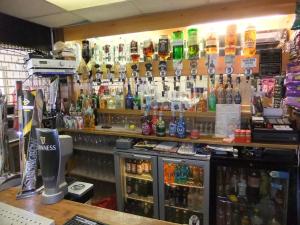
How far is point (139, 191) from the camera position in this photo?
269 centimetres

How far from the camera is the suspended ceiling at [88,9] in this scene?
2.33 m

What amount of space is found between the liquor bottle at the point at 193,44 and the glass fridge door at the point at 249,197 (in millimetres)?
1199

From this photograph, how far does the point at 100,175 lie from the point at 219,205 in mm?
→ 1529

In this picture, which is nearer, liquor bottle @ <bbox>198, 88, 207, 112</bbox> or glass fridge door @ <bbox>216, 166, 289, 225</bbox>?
glass fridge door @ <bbox>216, 166, 289, 225</bbox>

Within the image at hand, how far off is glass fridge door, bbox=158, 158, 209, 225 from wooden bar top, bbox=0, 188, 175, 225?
3.70 feet

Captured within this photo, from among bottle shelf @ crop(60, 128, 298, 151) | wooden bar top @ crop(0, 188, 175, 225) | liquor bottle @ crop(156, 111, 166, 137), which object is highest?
liquor bottle @ crop(156, 111, 166, 137)

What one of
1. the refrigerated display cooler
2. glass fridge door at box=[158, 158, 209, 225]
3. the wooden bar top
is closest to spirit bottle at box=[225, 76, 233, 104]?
the refrigerated display cooler

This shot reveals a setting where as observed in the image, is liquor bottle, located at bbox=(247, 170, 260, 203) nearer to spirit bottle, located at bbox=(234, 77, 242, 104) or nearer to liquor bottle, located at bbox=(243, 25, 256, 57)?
spirit bottle, located at bbox=(234, 77, 242, 104)

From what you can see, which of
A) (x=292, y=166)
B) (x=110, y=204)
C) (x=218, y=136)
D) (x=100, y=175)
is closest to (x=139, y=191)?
(x=110, y=204)

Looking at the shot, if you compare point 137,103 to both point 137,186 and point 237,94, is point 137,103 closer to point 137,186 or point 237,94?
point 137,186

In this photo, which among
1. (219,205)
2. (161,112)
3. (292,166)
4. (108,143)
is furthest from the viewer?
(108,143)

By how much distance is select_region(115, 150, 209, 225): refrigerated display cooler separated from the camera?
89.7 inches

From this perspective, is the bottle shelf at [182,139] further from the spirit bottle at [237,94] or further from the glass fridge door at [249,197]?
the spirit bottle at [237,94]

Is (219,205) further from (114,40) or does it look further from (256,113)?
(114,40)
